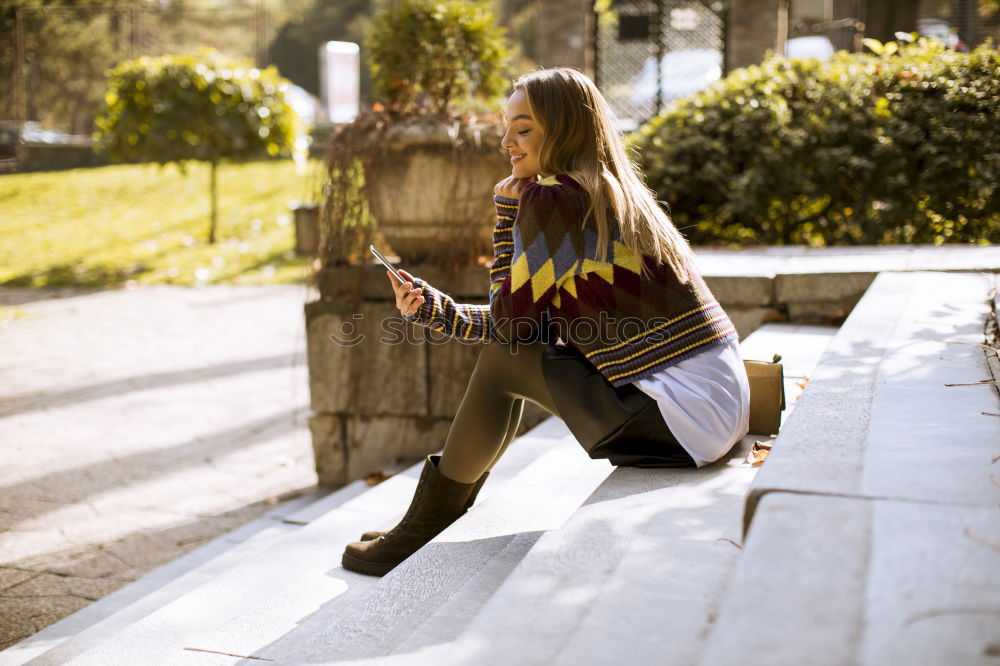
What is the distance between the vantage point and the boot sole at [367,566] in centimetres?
257

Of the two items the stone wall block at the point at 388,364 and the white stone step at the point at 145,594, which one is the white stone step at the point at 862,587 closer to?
the white stone step at the point at 145,594

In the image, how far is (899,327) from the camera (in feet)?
9.61

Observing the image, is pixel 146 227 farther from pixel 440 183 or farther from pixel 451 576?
pixel 451 576

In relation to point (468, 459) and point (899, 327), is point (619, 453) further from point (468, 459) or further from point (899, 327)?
point (899, 327)

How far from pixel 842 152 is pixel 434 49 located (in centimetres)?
230

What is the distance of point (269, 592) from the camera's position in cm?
271

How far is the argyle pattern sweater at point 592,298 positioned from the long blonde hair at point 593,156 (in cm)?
3

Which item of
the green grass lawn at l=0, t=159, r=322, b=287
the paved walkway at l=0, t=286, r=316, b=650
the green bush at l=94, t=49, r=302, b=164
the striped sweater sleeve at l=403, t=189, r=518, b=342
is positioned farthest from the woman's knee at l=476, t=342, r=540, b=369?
the green bush at l=94, t=49, r=302, b=164

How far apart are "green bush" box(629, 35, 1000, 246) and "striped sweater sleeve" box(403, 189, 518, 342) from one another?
3.11 metres

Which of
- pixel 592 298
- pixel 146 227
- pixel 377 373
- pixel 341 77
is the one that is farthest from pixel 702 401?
pixel 341 77

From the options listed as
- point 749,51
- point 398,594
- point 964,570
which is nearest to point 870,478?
point 964,570

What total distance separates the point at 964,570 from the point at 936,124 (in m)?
4.32

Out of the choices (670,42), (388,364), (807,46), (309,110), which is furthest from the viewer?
(309,110)

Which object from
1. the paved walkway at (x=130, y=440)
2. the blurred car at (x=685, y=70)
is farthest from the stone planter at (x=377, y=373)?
the blurred car at (x=685, y=70)
